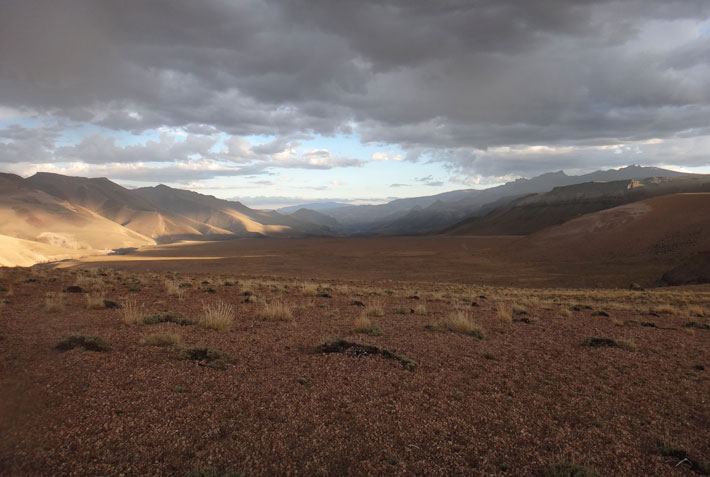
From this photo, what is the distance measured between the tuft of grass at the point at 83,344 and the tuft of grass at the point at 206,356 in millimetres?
1408

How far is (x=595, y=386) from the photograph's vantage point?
19.8 ft

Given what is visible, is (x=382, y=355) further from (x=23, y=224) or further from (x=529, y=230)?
(x=23, y=224)

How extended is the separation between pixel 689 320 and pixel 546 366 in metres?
10.1

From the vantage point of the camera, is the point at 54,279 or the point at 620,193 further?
the point at 620,193

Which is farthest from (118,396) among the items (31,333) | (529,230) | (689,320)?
(529,230)

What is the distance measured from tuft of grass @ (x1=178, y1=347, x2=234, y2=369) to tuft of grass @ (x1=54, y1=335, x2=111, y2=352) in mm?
1408

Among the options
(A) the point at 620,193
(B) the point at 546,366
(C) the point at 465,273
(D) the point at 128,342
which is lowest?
(C) the point at 465,273

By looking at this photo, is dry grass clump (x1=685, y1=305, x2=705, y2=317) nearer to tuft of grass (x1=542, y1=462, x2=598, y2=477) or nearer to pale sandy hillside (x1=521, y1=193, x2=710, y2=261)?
tuft of grass (x1=542, y1=462, x2=598, y2=477)

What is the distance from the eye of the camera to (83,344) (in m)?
6.34

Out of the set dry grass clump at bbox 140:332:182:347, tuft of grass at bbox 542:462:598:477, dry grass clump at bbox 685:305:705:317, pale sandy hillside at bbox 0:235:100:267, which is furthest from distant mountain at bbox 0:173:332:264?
dry grass clump at bbox 685:305:705:317

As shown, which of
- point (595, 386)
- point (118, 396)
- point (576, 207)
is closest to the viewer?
point (118, 396)

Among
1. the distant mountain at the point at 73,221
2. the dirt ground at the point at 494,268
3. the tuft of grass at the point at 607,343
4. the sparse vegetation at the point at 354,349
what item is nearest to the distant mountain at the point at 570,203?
the dirt ground at the point at 494,268

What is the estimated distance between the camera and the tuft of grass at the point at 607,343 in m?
8.58

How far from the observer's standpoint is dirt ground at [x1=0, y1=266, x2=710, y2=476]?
365 centimetres
